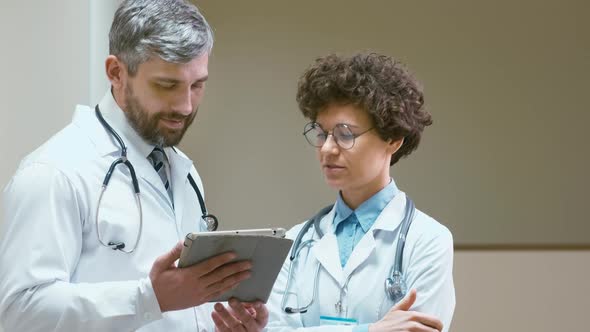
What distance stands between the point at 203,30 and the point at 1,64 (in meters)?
0.97

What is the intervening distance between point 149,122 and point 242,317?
505mm

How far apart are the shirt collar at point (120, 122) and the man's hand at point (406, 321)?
27.3 inches

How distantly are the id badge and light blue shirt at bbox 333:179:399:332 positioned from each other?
0.48 feet

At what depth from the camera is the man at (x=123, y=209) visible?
64.8 inches

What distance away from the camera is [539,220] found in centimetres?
356

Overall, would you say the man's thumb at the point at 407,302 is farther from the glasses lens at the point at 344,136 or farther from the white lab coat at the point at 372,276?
the glasses lens at the point at 344,136

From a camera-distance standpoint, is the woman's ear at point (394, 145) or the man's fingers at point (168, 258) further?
the woman's ear at point (394, 145)

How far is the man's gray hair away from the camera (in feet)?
5.93

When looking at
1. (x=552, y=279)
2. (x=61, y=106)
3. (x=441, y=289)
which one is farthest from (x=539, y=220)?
(x=61, y=106)

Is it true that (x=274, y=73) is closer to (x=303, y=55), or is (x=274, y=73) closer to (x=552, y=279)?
(x=303, y=55)

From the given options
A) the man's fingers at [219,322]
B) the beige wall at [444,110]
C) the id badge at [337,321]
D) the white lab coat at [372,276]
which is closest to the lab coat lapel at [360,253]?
the white lab coat at [372,276]

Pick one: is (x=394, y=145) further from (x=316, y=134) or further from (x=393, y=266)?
(x=393, y=266)

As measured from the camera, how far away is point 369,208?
2.06 meters

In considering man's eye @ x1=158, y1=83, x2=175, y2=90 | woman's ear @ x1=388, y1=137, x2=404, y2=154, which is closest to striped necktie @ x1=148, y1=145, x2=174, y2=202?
man's eye @ x1=158, y1=83, x2=175, y2=90
